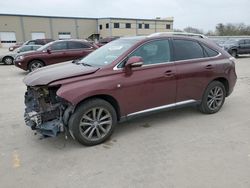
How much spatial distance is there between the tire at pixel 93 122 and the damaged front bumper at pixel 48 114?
6.4 inches

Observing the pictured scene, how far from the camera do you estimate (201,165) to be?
11.5 ft

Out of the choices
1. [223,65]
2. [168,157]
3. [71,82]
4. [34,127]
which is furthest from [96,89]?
[223,65]

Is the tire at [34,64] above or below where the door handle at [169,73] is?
below

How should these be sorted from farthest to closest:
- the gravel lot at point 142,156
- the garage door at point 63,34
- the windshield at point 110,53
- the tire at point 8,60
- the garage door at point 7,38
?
the garage door at point 63,34 < the garage door at point 7,38 < the tire at point 8,60 < the windshield at point 110,53 < the gravel lot at point 142,156

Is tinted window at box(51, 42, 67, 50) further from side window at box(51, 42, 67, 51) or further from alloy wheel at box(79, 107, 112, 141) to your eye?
alloy wheel at box(79, 107, 112, 141)

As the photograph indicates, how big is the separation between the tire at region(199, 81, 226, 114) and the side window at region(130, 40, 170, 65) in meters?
1.30

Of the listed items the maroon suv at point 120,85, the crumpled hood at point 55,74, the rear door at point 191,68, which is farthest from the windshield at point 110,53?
the rear door at point 191,68

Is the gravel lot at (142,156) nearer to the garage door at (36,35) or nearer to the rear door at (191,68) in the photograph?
the rear door at (191,68)

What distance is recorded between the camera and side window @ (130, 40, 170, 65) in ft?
15.1

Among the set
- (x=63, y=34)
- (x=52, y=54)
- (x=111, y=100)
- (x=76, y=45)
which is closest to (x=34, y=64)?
(x=52, y=54)

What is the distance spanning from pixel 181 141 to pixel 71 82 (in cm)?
202

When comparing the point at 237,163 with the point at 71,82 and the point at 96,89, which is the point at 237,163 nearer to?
the point at 96,89

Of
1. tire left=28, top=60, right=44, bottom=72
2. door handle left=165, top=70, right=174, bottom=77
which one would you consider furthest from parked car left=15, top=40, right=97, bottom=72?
door handle left=165, top=70, right=174, bottom=77

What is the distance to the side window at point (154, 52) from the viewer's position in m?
4.59
